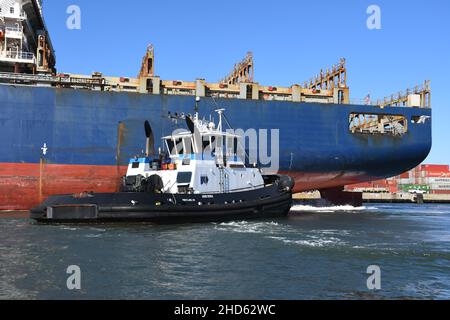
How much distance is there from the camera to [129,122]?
20.4 m

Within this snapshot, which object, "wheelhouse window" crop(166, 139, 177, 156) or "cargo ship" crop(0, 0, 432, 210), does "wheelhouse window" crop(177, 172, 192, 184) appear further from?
"cargo ship" crop(0, 0, 432, 210)

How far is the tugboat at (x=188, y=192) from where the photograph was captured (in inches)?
567

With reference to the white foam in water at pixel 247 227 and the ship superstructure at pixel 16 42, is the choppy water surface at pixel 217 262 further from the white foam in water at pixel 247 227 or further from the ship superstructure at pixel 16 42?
the ship superstructure at pixel 16 42

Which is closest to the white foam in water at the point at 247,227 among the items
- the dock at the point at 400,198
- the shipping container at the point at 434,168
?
the dock at the point at 400,198

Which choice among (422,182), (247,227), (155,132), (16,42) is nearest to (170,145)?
(155,132)

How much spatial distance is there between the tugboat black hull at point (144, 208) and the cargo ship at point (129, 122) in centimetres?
422

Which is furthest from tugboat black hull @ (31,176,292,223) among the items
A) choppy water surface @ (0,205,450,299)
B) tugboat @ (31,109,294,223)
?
choppy water surface @ (0,205,450,299)

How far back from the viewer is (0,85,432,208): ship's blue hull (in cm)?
1947

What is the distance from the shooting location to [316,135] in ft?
74.3

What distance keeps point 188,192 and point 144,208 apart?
199 centimetres

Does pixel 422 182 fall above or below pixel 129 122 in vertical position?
below

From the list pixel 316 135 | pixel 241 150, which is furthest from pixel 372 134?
pixel 241 150

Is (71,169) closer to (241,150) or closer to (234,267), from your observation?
(241,150)

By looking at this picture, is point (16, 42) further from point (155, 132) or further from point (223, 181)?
point (223, 181)
